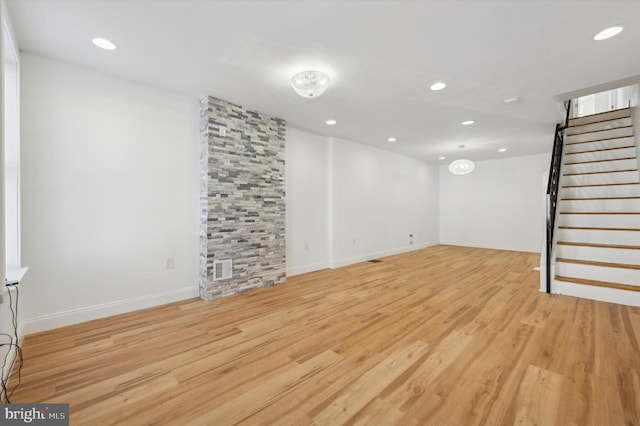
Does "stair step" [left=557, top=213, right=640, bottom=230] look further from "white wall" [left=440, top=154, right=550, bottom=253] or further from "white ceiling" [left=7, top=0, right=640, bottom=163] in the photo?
"white wall" [left=440, top=154, right=550, bottom=253]

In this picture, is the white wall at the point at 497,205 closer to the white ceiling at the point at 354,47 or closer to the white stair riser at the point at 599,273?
the white stair riser at the point at 599,273

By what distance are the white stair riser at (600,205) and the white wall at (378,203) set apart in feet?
10.4

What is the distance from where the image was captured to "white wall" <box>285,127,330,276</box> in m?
4.56

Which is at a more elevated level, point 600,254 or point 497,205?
point 497,205

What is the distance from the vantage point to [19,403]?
1.59 metres

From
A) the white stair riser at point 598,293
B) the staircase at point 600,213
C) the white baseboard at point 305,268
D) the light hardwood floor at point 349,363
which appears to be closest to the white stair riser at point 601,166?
the staircase at point 600,213

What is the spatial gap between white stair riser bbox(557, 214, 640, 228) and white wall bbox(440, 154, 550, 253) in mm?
2357

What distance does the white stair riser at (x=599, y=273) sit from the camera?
10.6 feet

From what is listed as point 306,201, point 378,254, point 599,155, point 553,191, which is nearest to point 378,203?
point 378,254

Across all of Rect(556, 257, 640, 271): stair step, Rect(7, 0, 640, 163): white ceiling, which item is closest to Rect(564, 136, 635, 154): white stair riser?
Rect(7, 0, 640, 163): white ceiling

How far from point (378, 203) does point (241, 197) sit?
3.55 metres

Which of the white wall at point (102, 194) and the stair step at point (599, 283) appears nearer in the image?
the white wall at point (102, 194)

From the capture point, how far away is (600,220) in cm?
400

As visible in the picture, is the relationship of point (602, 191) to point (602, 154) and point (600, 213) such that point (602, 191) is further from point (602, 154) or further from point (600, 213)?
point (602, 154)
